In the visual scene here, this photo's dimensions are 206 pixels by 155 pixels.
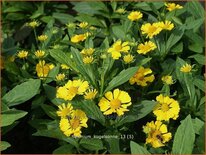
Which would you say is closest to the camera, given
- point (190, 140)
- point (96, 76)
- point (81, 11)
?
point (190, 140)

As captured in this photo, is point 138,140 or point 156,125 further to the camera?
point 138,140

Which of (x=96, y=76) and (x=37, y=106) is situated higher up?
(x=96, y=76)

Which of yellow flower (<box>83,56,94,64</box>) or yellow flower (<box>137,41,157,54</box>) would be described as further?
yellow flower (<box>137,41,157,54</box>)

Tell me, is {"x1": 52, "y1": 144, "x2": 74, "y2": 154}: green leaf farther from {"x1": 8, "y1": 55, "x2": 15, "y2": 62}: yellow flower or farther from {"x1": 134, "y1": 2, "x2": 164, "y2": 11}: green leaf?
{"x1": 134, "y1": 2, "x2": 164, "y2": 11}: green leaf

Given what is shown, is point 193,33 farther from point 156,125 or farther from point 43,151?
point 43,151

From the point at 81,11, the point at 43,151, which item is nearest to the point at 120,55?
the point at 43,151

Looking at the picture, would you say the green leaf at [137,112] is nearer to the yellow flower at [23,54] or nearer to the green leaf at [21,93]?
the green leaf at [21,93]

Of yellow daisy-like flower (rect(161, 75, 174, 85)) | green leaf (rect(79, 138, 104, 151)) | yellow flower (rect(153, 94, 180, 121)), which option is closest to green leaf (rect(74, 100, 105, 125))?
green leaf (rect(79, 138, 104, 151))
